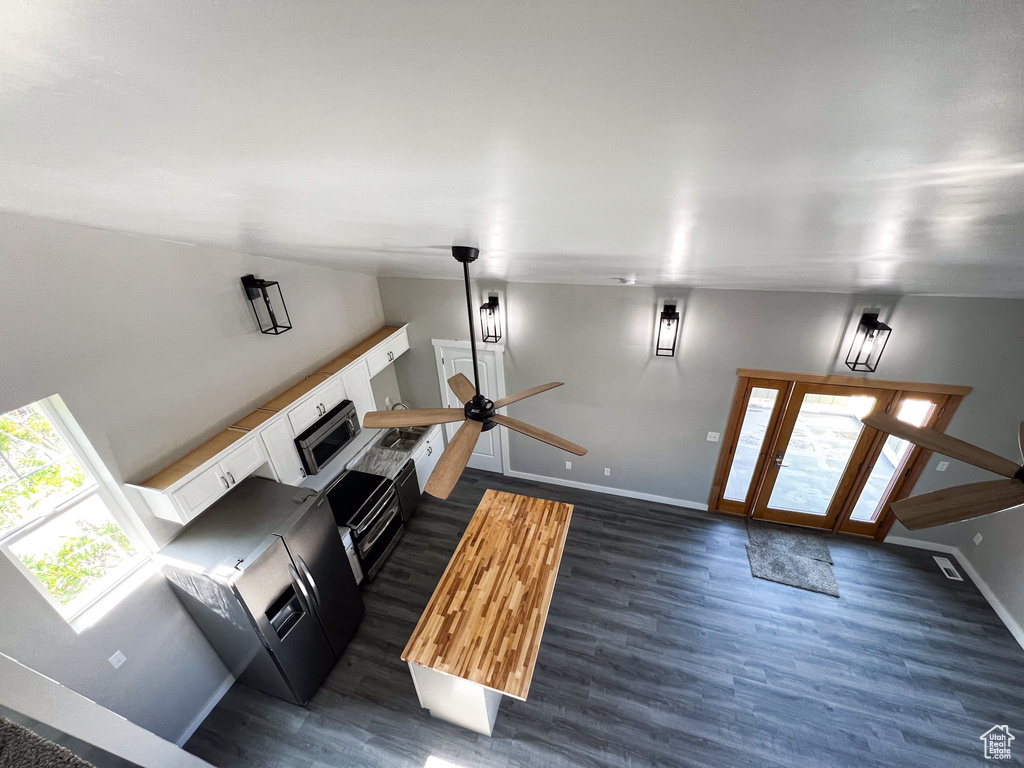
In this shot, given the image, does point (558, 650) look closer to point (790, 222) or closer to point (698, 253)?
point (698, 253)

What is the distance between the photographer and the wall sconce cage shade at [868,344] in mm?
3287

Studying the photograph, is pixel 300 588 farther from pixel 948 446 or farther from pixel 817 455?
pixel 817 455

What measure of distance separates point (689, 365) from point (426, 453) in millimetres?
3020

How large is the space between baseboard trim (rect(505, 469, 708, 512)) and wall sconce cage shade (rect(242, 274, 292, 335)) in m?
3.12

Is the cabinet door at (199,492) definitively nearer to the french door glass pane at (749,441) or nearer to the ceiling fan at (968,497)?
the ceiling fan at (968,497)

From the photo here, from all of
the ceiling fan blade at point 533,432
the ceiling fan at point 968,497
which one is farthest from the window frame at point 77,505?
the ceiling fan at point 968,497

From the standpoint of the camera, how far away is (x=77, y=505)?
2.33 meters

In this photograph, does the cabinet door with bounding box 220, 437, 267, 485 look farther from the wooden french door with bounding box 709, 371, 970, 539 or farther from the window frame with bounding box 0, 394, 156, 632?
the wooden french door with bounding box 709, 371, 970, 539

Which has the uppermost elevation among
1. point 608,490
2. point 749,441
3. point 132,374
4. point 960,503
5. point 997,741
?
point 132,374

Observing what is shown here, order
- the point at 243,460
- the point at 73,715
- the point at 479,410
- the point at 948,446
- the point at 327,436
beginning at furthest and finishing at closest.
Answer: the point at 327,436 → the point at 243,460 → the point at 479,410 → the point at 948,446 → the point at 73,715

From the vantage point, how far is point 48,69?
1.57 feet

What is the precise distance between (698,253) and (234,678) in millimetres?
A: 4393

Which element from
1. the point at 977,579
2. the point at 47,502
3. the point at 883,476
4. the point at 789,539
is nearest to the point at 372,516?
the point at 47,502

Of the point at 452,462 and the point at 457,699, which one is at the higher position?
the point at 452,462
